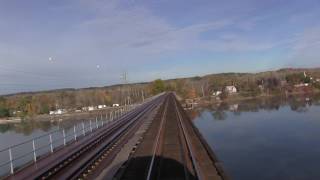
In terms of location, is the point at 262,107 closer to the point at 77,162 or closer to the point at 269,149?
the point at 269,149

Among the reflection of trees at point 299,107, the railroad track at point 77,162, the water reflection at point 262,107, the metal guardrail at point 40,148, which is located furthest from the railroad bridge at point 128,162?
the reflection of trees at point 299,107

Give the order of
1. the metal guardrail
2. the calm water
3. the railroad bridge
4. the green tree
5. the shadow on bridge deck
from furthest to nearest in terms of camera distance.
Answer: the green tree, the calm water, the metal guardrail, the railroad bridge, the shadow on bridge deck

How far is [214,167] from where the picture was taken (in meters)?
17.9

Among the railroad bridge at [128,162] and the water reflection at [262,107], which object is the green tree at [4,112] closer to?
the water reflection at [262,107]

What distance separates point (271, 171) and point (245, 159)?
5.16 metres

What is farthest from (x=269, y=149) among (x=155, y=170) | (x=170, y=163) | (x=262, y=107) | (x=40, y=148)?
(x=262, y=107)

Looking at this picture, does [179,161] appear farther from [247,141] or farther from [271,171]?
[247,141]

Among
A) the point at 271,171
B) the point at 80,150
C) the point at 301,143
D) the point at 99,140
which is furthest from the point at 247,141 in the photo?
the point at 80,150

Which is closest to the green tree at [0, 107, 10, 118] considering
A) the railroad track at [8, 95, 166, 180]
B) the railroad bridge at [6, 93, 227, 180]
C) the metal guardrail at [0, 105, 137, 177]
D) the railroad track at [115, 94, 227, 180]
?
the metal guardrail at [0, 105, 137, 177]

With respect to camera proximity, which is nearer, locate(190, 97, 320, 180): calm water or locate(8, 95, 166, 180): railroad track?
locate(8, 95, 166, 180): railroad track

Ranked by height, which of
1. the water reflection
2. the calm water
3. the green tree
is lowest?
the calm water

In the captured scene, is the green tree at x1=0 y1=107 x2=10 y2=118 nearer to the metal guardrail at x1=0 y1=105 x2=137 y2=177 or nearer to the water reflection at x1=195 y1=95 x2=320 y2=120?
the water reflection at x1=195 y1=95 x2=320 y2=120

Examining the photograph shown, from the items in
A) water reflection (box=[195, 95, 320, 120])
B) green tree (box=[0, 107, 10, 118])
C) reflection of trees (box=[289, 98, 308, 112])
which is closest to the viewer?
reflection of trees (box=[289, 98, 308, 112])

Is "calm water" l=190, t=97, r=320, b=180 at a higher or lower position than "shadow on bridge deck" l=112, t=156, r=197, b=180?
lower
